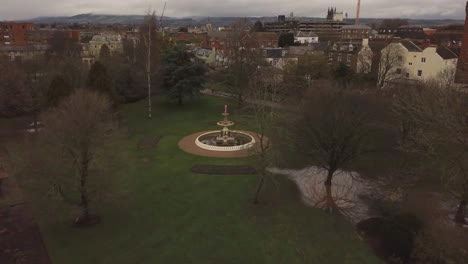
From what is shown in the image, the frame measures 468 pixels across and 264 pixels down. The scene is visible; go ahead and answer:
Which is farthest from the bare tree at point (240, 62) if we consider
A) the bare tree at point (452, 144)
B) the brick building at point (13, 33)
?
the brick building at point (13, 33)

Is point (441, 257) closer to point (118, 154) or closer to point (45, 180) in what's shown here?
point (118, 154)

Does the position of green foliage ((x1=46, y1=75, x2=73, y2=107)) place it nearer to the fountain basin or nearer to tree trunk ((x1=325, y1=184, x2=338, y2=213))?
the fountain basin

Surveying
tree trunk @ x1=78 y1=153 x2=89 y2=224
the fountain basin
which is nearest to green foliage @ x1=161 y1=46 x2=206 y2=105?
the fountain basin

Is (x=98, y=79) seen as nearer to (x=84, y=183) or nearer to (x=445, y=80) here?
(x=84, y=183)

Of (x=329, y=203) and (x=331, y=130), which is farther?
(x=329, y=203)

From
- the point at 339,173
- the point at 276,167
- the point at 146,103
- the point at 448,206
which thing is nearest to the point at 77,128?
the point at 276,167

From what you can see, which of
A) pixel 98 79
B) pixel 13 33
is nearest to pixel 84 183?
pixel 98 79
